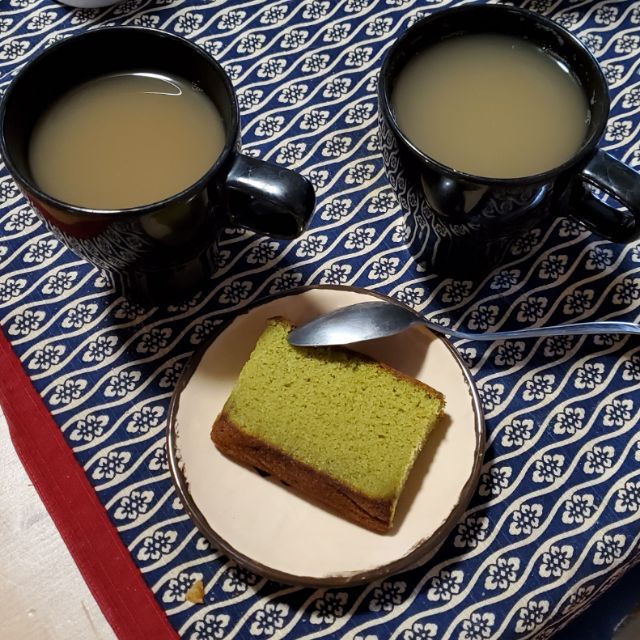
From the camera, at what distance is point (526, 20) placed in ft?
2.70

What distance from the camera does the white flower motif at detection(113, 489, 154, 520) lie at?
0.79m

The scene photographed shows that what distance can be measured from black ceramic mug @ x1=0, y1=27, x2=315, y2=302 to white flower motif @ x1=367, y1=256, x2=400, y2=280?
17 centimetres

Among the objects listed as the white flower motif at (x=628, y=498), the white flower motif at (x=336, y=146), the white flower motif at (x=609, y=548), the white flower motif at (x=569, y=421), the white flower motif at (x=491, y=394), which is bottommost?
the white flower motif at (x=609, y=548)

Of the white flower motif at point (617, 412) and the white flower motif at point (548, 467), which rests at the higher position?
the white flower motif at point (617, 412)

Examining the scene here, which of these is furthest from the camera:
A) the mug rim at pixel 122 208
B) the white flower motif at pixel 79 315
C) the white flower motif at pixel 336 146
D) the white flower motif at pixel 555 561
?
the white flower motif at pixel 336 146

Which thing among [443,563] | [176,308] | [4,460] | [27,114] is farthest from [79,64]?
[443,563]

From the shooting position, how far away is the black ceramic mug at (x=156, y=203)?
685 millimetres

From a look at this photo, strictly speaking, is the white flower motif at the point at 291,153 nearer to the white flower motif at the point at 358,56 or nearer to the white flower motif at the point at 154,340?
the white flower motif at the point at 358,56

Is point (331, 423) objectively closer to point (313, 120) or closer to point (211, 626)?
point (211, 626)

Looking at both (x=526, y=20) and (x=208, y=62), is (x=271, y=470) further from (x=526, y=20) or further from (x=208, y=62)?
(x=526, y=20)

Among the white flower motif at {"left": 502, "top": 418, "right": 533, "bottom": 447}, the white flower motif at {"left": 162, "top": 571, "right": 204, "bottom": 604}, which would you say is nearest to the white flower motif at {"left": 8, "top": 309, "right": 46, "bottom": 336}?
the white flower motif at {"left": 162, "top": 571, "right": 204, "bottom": 604}

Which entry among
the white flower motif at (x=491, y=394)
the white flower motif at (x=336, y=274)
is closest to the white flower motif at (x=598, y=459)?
the white flower motif at (x=491, y=394)

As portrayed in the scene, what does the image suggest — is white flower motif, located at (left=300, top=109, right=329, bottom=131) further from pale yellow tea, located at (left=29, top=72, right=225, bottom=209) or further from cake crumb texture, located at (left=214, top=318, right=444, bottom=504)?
cake crumb texture, located at (left=214, top=318, right=444, bottom=504)

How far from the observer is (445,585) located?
761mm
